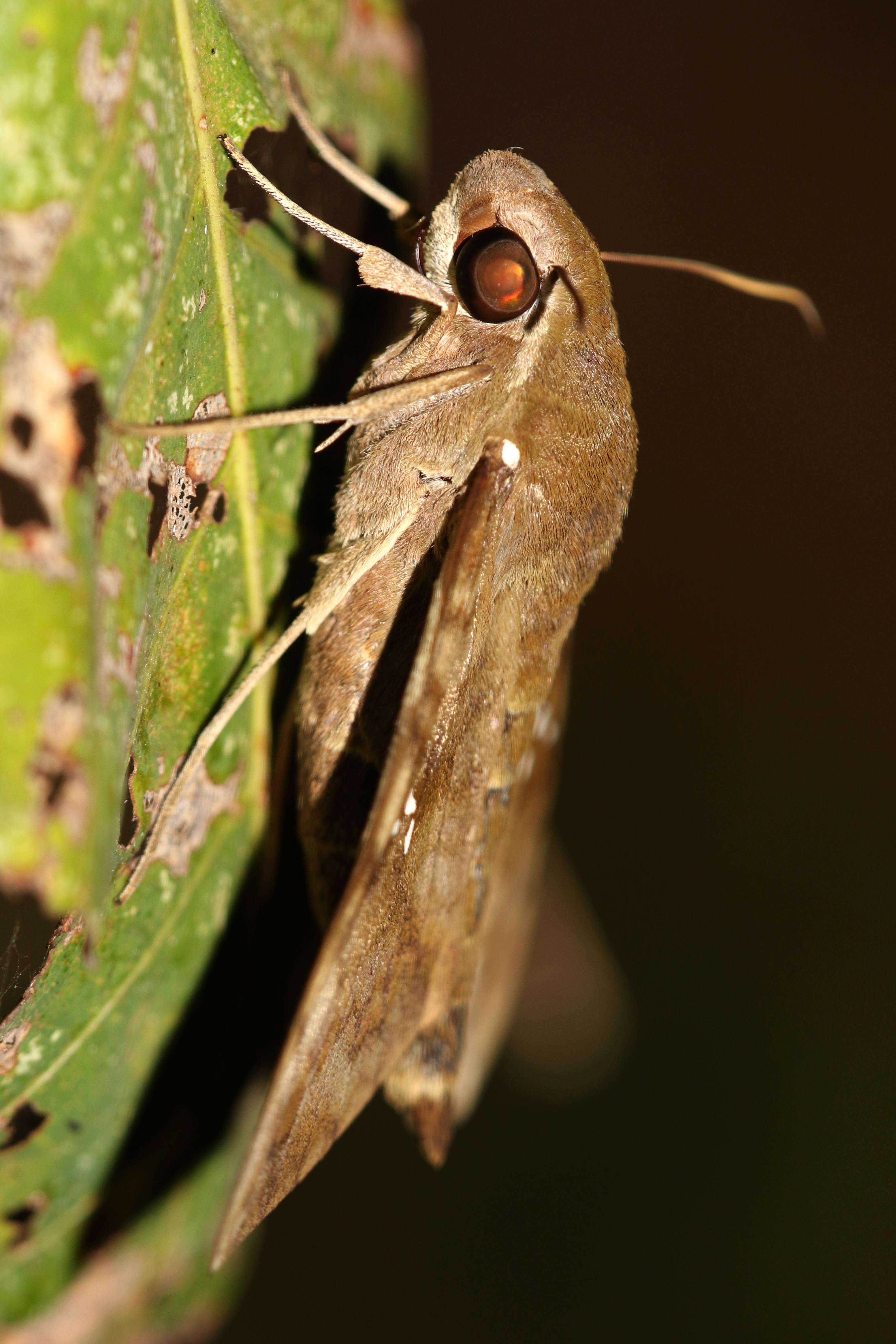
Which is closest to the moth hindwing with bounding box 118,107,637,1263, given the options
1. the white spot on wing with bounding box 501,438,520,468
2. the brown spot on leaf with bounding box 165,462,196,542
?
the white spot on wing with bounding box 501,438,520,468

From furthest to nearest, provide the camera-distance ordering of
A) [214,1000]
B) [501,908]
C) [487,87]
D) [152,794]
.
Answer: [487,87] → [501,908] → [214,1000] → [152,794]

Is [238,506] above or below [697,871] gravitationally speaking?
above

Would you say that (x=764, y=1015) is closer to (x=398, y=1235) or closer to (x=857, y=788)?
(x=857, y=788)

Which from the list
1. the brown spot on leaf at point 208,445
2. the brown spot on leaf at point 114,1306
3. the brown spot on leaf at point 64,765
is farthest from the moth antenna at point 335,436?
the brown spot on leaf at point 114,1306

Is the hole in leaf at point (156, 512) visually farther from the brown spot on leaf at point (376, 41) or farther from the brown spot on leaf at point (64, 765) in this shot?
the brown spot on leaf at point (376, 41)

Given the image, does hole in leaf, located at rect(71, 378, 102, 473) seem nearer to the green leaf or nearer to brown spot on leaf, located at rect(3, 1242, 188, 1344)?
the green leaf

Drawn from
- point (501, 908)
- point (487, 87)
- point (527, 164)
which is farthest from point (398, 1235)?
point (487, 87)

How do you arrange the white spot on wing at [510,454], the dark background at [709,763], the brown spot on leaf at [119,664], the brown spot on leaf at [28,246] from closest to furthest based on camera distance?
the brown spot on leaf at [28,246] → the brown spot on leaf at [119,664] → the white spot on wing at [510,454] → the dark background at [709,763]
